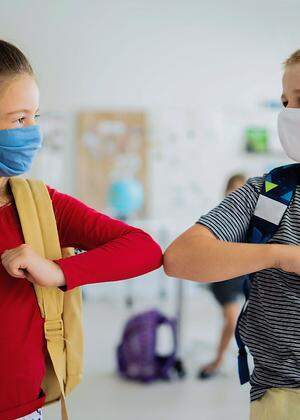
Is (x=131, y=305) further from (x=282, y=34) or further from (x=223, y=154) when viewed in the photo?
(x=282, y=34)

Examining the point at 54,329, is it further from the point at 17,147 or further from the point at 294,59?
the point at 294,59

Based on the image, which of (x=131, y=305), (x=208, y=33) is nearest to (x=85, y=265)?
(x=131, y=305)

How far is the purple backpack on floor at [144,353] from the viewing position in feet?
13.4

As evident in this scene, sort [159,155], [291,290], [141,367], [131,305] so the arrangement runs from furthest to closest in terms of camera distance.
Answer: [159,155], [131,305], [141,367], [291,290]

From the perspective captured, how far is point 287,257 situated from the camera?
126 cm

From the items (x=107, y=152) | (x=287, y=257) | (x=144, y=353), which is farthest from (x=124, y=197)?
(x=287, y=257)

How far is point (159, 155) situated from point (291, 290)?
20.7 ft

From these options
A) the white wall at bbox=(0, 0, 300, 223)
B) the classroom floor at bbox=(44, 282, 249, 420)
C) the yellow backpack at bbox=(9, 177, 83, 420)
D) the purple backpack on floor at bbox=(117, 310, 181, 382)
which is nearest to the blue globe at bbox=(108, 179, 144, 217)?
the white wall at bbox=(0, 0, 300, 223)

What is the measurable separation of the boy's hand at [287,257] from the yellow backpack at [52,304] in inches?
18.8

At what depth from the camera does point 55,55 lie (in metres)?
7.25

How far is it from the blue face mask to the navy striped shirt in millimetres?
402

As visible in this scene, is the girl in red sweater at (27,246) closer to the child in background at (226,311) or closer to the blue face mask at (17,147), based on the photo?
the blue face mask at (17,147)

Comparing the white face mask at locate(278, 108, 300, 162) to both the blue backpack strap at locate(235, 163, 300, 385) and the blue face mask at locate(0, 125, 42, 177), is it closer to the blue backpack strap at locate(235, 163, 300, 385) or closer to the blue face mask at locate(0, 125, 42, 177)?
the blue backpack strap at locate(235, 163, 300, 385)

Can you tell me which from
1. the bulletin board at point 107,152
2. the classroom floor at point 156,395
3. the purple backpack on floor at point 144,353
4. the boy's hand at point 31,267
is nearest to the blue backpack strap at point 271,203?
the boy's hand at point 31,267
